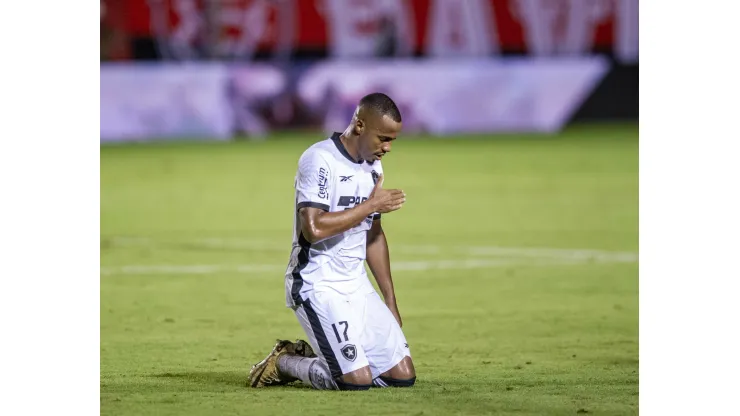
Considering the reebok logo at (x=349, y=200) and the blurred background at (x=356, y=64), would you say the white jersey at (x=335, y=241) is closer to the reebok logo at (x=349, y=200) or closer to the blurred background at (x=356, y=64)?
the reebok logo at (x=349, y=200)

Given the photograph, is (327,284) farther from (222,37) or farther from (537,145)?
(222,37)

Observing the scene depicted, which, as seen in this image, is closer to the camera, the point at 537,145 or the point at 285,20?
the point at 537,145

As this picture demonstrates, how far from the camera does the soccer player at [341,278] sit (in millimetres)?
7293

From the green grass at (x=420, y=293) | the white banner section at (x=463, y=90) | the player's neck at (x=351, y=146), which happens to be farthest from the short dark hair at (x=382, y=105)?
the white banner section at (x=463, y=90)

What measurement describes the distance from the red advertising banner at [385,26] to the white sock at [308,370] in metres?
26.8

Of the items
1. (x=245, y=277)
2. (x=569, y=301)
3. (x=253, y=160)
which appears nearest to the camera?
(x=569, y=301)

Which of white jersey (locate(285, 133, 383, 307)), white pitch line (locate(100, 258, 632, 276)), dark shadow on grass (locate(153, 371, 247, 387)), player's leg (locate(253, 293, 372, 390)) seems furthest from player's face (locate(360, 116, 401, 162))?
white pitch line (locate(100, 258, 632, 276))

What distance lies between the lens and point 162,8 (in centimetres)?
3434

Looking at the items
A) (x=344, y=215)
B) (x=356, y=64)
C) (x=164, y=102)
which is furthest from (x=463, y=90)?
(x=344, y=215)

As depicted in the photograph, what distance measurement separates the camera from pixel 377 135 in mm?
7340

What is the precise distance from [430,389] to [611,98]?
28.6 metres

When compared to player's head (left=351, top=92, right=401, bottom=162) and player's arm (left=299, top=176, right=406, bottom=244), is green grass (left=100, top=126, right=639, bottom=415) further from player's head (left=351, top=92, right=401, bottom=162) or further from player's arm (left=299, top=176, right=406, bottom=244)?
player's head (left=351, top=92, right=401, bottom=162)

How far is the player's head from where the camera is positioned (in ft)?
23.9
